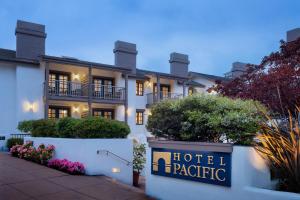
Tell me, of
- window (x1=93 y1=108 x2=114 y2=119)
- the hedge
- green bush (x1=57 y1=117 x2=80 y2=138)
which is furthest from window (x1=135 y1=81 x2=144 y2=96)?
green bush (x1=57 y1=117 x2=80 y2=138)

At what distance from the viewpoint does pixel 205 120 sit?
751 centimetres

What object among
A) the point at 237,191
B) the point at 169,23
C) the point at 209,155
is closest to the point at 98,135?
the point at 209,155

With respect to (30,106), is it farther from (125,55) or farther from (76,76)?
(125,55)

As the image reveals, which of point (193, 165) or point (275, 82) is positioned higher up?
point (275, 82)

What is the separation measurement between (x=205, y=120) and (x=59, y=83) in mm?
16800

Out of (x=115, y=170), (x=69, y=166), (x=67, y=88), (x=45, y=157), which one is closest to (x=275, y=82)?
(x=115, y=170)

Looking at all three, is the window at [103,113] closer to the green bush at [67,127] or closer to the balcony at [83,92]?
the balcony at [83,92]

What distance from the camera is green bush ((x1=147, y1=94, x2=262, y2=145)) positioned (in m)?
6.87

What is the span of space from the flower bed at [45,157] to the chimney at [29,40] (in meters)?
9.91

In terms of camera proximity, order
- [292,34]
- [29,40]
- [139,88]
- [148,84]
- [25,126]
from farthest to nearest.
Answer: [148,84] < [139,88] < [29,40] < [25,126] < [292,34]

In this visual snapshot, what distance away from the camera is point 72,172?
10.0 metres

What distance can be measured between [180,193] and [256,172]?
1854 millimetres

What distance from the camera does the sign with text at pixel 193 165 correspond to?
654 centimetres

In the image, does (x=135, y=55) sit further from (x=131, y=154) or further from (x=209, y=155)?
(x=209, y=155)
